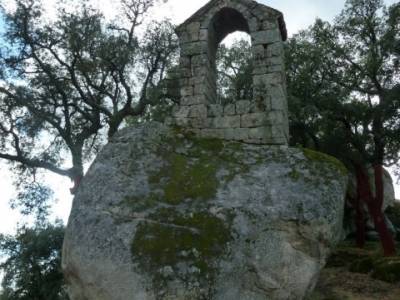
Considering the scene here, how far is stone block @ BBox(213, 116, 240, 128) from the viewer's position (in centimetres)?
786

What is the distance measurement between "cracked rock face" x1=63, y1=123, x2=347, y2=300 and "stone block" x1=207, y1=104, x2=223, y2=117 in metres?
1.54

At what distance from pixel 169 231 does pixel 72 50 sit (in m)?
15.4

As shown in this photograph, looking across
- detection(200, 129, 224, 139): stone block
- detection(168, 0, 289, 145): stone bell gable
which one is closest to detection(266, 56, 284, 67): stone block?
detection(168, 0, 289, 145): stone bell gable

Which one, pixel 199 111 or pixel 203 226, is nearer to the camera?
pixel 203 226

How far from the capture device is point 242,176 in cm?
635

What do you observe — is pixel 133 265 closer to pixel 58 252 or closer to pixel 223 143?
pixel 223 143

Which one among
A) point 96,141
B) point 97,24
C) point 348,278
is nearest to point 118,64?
point 97,24

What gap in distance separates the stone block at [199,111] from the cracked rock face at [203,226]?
5.14 ft

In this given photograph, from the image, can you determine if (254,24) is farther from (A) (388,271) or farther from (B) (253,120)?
(A) (388,271)

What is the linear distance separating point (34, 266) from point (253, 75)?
40.0ft

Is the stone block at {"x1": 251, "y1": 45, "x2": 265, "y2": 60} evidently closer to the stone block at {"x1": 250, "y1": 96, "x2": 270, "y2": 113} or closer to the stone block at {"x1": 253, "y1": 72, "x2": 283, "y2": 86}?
the stone block at {"x1": 253, "y1": 72, "x2": 283, "y2": 86}

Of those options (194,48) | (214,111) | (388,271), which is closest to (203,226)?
(214,111)

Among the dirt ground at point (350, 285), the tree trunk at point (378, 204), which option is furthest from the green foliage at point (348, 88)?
the dirt ground at point (350, 285)

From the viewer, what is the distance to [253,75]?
829cm
